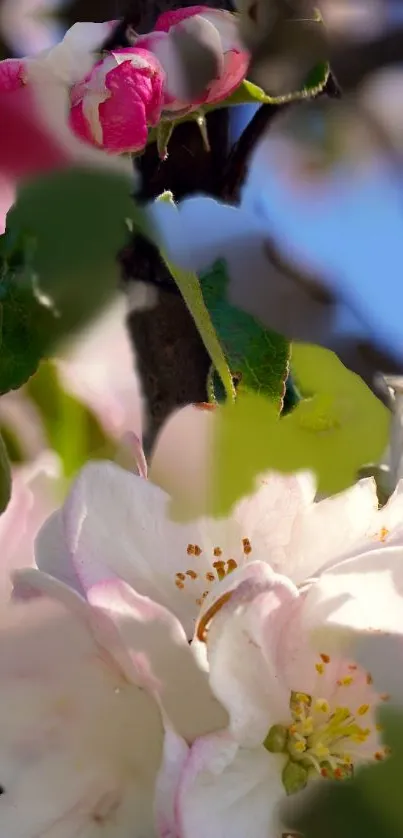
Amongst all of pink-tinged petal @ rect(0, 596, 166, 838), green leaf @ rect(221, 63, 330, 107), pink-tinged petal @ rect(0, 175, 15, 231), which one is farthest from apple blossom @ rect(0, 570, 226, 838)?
green leaf @ rect(221, 63, 330, 107)

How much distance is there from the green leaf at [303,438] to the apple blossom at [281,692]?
3 centimetres

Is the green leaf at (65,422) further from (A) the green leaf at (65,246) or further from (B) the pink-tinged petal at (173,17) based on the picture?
(B) the pink-tinged petal at (173,17)

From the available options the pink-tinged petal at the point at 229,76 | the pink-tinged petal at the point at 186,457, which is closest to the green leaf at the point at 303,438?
the pink-tinged petal at the point at 186,457

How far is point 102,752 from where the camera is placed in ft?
0.55

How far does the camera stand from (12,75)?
234 mm

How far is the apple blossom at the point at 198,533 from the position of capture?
17cm

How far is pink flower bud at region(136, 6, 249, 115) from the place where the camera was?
262 mm

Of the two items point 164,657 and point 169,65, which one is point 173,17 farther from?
point 164,657

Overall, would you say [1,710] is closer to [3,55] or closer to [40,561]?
[40,561]

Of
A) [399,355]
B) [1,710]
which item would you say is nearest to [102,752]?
[1,710]

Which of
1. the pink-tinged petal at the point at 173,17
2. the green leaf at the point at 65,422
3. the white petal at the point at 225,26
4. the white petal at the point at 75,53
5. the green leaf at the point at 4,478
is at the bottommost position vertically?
the green leaf at the point at 65,422

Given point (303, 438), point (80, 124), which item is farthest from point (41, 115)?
point (303, 438)

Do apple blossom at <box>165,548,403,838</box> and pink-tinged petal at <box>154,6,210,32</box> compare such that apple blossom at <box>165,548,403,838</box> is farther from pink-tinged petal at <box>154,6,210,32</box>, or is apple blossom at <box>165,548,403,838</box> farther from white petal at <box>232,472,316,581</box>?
pink-tinged petal at <box>154,6,210,32</box>

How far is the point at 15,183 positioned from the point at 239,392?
8 centimetres
